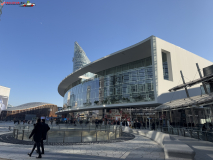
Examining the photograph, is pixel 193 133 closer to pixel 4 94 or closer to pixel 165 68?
pixel 165 68

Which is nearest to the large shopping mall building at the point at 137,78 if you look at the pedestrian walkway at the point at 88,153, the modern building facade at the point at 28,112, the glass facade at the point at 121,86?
the glass facade at the point at 121,86

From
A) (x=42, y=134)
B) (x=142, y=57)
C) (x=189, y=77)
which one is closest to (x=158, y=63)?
(x=142, y=57)

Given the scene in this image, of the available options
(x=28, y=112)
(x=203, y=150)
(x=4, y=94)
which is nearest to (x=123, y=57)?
(x=203, y=150)

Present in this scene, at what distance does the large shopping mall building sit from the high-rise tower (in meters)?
90.4

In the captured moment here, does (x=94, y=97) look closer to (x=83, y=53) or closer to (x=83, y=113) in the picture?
(x=83, y=113)

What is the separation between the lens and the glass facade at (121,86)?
29378 mm

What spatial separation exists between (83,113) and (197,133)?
36.3 metres

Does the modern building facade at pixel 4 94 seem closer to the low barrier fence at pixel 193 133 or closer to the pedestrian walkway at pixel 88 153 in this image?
the low barrier fence at pixel 193 133

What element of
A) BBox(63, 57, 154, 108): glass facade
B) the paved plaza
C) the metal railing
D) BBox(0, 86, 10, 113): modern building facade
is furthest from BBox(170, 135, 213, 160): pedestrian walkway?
BBox(0, 86, 10, 113): modern building facade

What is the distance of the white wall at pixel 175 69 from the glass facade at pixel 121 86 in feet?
6.94

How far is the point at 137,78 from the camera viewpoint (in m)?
31.0

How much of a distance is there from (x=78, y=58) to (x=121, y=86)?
340ft

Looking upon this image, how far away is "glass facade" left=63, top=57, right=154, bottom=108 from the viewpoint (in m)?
29.4

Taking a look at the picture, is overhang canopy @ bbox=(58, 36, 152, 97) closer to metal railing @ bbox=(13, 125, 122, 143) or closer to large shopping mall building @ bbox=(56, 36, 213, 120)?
large shopping mall building @ bbox=(56, 36, 213, 120)
